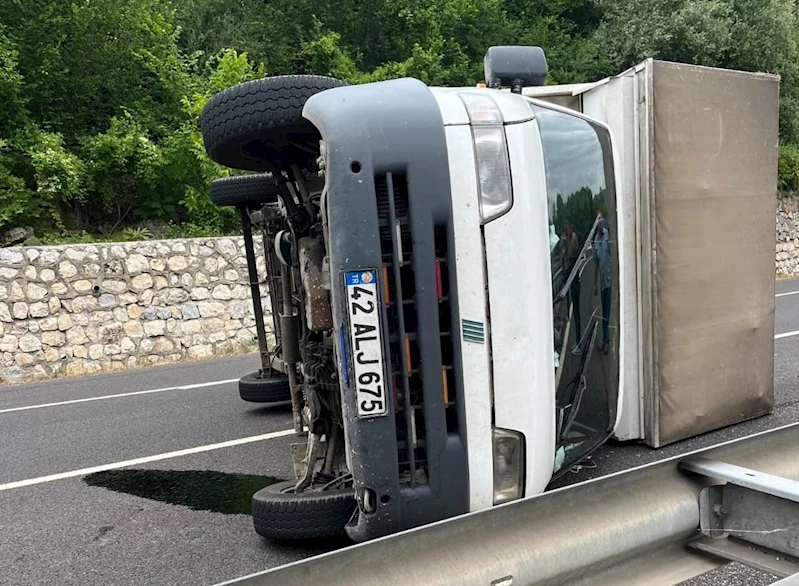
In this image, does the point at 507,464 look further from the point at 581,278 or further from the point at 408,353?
the point at 581,278

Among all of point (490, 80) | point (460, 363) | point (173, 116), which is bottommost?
point (460, 363)

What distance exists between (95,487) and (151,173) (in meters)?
9.02

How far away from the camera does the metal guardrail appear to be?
162cm

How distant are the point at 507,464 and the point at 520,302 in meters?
0.62

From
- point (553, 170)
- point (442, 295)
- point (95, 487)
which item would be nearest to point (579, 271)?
point (553, 170)

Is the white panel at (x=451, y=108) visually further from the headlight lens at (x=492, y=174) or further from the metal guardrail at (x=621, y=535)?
the metal guardrail at (x=621, y=535)

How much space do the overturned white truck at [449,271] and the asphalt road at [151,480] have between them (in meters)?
0.53

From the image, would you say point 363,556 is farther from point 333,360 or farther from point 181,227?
point 181,227

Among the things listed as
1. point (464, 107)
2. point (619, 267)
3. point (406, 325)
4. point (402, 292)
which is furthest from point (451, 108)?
point (619, 267)

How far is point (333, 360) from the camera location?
3.11 metres

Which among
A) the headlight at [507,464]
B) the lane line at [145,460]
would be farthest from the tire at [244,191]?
the headlight at [507,464]

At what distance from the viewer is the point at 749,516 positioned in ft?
6.37

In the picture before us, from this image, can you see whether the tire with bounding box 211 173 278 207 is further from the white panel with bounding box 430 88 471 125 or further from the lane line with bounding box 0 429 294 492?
the white panel with bounding box 430 88 471 125

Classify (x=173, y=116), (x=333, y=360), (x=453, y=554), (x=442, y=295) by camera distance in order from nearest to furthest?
(x=453, y=554) → (x=442, y=295) → (x=333, y=360) → (x=173, y=116)
